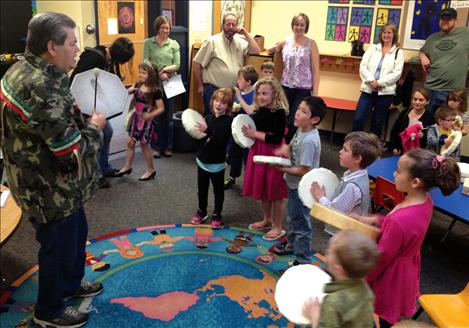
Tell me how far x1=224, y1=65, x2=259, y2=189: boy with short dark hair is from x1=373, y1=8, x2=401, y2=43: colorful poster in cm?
276

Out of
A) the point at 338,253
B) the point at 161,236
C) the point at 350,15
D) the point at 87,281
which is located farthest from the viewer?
the point at 350,15

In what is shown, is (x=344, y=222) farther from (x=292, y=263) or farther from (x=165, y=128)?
(x=165, y=128)

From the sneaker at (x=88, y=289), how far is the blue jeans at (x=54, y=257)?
0.26 meters

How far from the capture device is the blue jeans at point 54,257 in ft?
6.97

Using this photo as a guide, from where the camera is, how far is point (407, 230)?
5.83ft

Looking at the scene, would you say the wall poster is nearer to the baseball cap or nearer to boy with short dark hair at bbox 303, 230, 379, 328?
the baseball cap

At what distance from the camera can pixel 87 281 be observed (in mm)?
2680

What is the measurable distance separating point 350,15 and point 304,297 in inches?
208

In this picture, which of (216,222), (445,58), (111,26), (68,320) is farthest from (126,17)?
(68,320)

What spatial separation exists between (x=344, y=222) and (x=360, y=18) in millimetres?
5050

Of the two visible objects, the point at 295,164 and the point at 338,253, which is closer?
the point at 338,253

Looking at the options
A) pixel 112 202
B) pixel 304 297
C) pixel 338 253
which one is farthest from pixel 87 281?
pixel 338 253

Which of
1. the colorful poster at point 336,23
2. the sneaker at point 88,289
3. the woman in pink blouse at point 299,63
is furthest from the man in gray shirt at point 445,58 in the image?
the sneaker at point 88,289

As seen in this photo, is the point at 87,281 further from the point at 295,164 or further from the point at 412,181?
the point at 412,181
